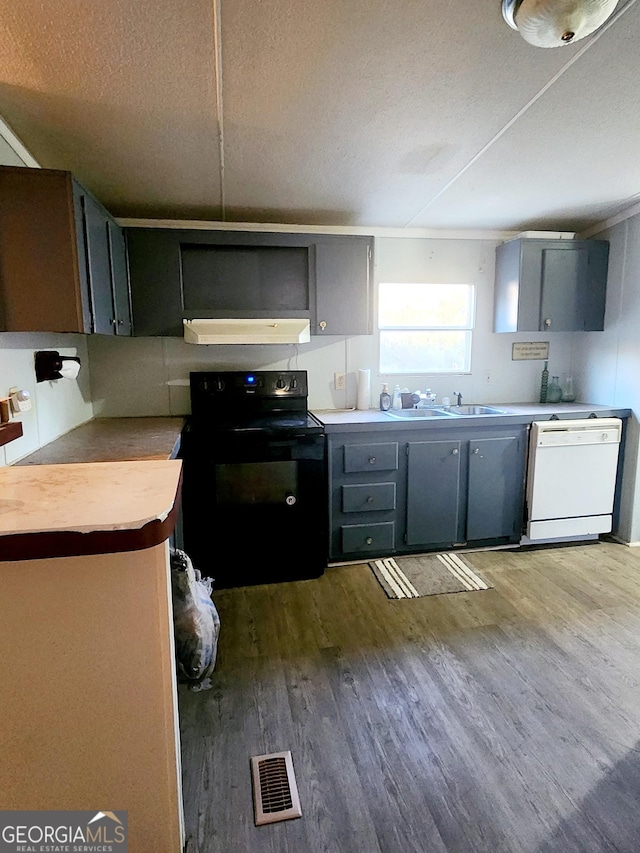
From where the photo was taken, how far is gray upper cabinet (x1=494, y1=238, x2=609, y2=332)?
3148mm

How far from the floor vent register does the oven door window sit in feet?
4.21

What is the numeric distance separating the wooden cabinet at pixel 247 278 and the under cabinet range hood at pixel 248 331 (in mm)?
107

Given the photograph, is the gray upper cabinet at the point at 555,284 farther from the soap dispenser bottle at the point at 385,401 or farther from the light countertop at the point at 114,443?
the light countertop at the point at 114,443

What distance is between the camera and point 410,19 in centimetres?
123

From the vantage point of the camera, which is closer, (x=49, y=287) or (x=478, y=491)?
(x=49, y=287)

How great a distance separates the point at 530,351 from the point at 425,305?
94 cm

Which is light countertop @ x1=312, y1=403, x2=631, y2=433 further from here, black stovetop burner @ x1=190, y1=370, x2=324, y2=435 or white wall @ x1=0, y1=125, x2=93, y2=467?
white wall @ x1=0, y1=125, x2=93, y2=467

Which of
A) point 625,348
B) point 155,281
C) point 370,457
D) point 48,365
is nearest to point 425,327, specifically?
point 370,457

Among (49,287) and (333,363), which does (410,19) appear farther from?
(333,363)

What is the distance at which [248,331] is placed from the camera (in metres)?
2.69

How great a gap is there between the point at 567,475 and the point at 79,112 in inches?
128

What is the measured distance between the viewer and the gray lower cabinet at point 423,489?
278 cm

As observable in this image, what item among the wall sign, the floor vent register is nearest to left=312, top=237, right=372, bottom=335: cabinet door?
the wall sign

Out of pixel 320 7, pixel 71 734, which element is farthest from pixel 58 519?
pixel 320 7
